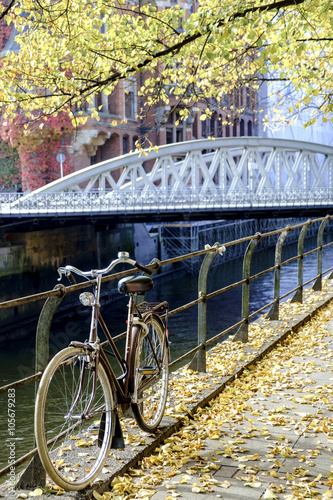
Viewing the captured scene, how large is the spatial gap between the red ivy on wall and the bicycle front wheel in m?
27.6

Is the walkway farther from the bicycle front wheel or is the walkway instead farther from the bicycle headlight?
the bicycle headlight

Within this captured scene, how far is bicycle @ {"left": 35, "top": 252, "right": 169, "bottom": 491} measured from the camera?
304 centimetres

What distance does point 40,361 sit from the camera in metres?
3.14

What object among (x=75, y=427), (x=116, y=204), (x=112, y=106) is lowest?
(x=75, y=427)

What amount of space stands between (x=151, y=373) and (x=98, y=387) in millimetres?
402

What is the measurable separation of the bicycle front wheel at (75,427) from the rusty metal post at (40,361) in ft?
0.26

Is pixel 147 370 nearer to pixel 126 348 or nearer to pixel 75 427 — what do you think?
pixel 126 348

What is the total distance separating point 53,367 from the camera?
2904 mm

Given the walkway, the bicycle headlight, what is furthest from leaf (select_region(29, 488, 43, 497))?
the bicycle headlight

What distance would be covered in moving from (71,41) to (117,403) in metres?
5.54

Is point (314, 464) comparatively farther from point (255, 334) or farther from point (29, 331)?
point (29, 331)

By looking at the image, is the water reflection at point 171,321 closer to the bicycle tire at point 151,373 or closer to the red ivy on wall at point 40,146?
the bicycle tire at point 151,373

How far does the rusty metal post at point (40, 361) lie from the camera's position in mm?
3150

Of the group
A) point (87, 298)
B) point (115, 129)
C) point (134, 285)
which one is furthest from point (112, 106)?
point (87, 298)
